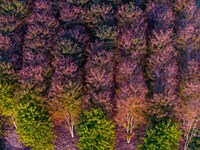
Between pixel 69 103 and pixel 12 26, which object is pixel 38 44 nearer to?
pixel 12 26

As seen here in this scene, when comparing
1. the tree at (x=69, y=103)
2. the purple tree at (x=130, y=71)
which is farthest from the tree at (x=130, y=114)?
the tree at (x=69, y=103)

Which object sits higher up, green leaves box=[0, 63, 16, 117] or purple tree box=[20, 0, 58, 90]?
purple tree box=[20, 0, 58, 90]

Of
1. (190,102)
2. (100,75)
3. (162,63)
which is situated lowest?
(190,102)

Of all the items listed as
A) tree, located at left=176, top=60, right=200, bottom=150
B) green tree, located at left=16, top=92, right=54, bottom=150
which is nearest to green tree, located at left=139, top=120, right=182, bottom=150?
tree, located at left=176, top=60, right=200, bottom=150

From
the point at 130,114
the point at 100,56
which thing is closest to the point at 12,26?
the point at 100,56

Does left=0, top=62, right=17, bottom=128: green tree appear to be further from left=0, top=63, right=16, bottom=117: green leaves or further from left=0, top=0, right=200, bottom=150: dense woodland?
left=0, top=0, right=200, bottom=150: dense woodland

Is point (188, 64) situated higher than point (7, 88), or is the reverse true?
point (188, 64)

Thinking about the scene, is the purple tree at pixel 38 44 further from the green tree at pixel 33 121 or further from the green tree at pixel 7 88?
the green tree at pixel 33 121
